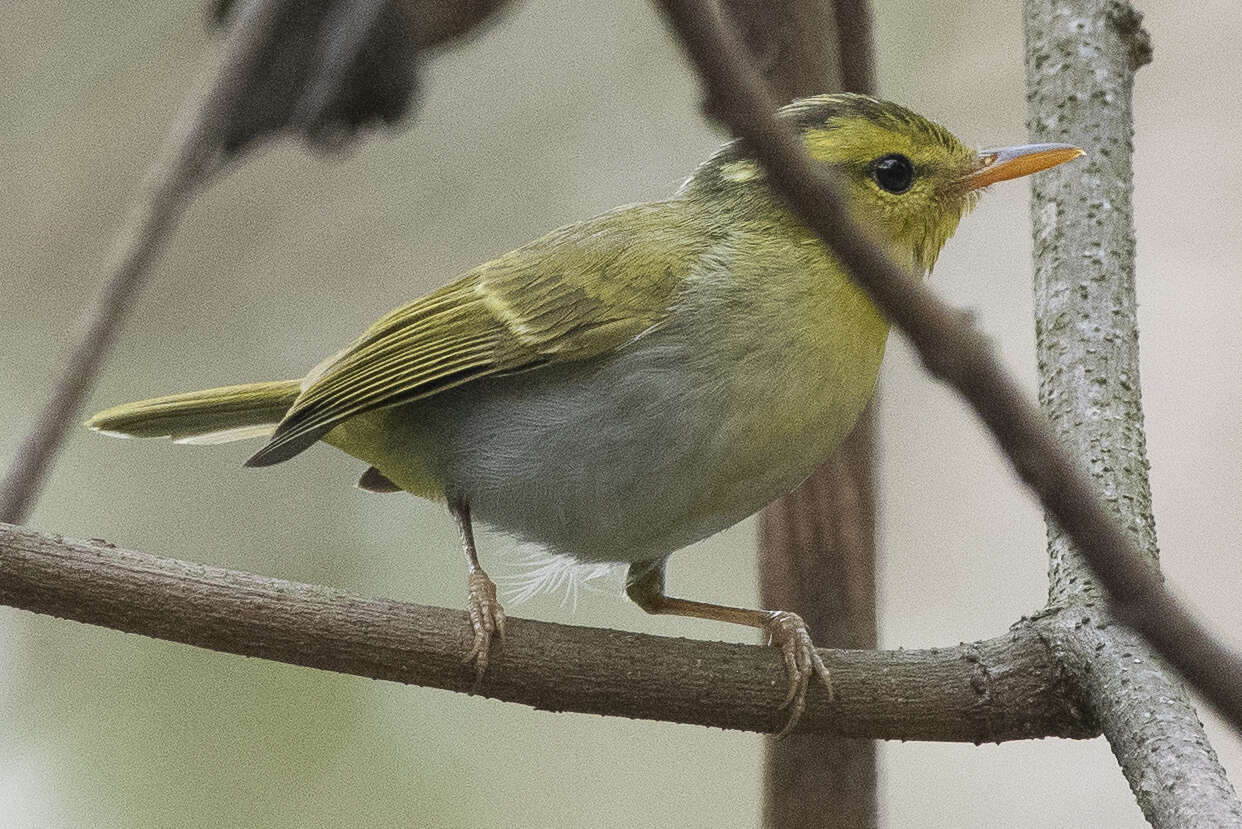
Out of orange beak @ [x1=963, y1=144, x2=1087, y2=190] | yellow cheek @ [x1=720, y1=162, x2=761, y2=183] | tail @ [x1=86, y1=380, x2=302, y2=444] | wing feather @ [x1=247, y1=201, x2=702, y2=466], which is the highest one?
orange beak @ [x1=963, y1=144, x2=1087, y2=190]

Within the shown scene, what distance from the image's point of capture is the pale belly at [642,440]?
2695mm

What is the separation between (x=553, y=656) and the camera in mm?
2523

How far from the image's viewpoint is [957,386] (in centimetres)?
98

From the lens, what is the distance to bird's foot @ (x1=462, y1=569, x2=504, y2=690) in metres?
2.48

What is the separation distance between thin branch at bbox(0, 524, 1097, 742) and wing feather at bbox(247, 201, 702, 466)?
620 mm

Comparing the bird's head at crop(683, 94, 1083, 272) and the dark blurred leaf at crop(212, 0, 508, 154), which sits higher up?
the dark blurred leaf at crop(212, 0, 508, 154)

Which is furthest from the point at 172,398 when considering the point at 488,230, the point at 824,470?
the point at 488,230

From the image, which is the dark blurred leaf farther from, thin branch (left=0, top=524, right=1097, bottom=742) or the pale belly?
thin branch (left=0, top=524, right=1097, bottom=742)

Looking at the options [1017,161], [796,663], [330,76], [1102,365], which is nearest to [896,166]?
[1017,161]

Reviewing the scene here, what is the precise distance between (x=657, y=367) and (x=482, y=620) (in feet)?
2.00

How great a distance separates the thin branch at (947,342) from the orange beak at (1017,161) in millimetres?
2059

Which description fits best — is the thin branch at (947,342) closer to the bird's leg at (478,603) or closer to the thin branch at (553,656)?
the thin branch at (553,656)

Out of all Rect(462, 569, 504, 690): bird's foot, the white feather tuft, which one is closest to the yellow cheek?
the white feather tuft

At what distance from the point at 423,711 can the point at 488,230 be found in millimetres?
2097
